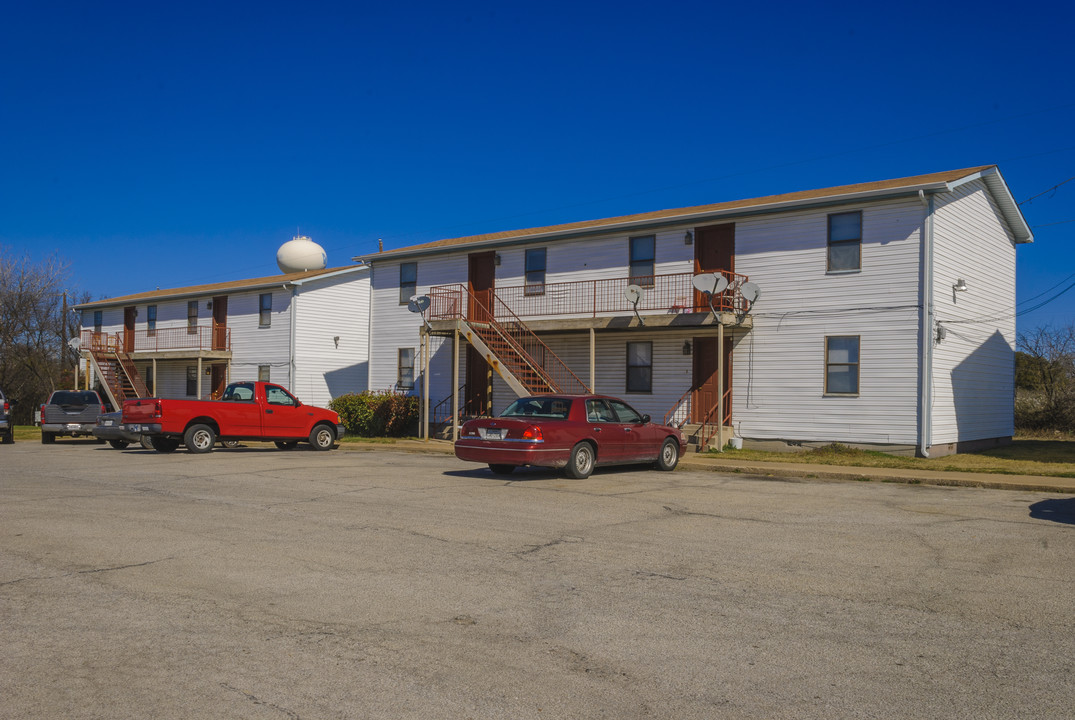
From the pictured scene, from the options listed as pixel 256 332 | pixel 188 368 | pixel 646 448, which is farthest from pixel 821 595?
pixel 188 368

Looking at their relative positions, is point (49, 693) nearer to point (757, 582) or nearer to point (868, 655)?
point (868, 655)

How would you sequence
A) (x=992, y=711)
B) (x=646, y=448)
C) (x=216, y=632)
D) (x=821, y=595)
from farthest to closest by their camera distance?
(x=646, y=448), (x=821, y=595), (x=216, y=632), (x=992, y=711)

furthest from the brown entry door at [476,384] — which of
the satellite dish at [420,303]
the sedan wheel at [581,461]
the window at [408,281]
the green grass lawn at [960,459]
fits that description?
the sedan wheel at [581,461]

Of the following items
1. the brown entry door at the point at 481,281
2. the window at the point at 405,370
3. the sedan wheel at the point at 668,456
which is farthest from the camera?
the window at the point at 405,370

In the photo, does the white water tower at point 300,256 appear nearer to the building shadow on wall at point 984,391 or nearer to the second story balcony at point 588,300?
the second story balcony at point 588,300

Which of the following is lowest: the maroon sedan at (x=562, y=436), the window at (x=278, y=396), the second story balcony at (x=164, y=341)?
the maroon sedan at (x=562, y=436)

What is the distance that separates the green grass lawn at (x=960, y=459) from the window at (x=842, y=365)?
142 cm

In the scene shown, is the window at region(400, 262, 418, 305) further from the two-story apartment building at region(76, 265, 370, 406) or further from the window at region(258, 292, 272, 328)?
the window at region(258, 292, 272, 328)

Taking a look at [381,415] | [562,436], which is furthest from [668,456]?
[381,415]

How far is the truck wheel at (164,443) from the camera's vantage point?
21.1 meters

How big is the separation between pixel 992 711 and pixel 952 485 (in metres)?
12.0

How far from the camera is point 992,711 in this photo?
14.5 ft

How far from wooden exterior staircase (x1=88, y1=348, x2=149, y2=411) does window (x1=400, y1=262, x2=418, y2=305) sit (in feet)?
51.5

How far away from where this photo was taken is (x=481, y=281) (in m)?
28.3
